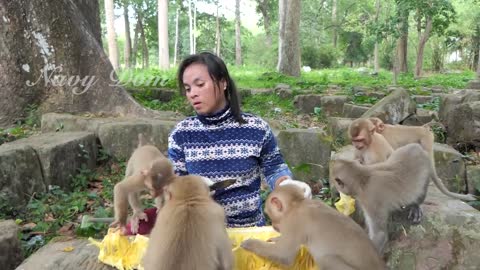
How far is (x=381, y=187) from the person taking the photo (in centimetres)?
312

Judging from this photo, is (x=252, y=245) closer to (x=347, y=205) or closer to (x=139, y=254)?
(x=139, y=254)

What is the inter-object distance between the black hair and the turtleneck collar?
3 centimetres

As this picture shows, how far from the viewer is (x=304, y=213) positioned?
259 cm

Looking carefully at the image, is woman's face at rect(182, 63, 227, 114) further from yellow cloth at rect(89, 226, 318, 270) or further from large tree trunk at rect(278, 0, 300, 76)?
large tree trunk at rect(278, 0, 300, 76)

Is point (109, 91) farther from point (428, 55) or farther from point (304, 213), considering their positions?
point (428, 55)

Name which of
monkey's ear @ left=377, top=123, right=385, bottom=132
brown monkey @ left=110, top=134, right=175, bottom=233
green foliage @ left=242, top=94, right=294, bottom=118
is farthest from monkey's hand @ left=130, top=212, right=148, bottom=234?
green foliage @ left=242, top=94, right=294, bottom=118

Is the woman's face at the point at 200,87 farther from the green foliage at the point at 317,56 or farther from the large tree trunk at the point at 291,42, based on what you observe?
the green foliage at the point at 317,56

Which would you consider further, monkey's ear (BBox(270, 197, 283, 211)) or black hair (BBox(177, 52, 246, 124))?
black hair (BBox(177, 52, 246, 124))

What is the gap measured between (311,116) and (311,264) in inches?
272

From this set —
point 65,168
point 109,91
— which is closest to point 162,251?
point 65,168

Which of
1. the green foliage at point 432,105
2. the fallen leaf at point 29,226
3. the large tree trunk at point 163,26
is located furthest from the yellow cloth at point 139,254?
the large tree trunk at point 163,26

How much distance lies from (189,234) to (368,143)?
7.48ft

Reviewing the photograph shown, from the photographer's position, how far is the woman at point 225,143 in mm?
3121

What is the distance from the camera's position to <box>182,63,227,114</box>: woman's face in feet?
9.95
